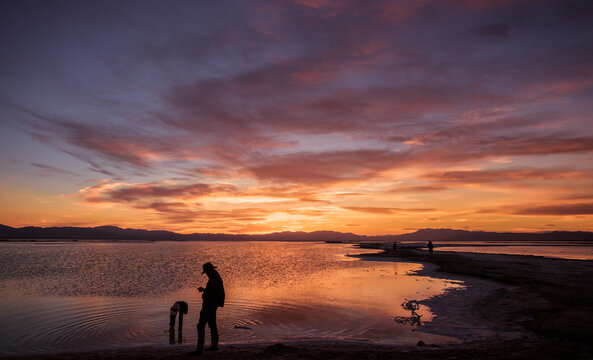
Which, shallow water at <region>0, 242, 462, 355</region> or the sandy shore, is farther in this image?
shallow water at <region>0, 242, 462, 355</region>

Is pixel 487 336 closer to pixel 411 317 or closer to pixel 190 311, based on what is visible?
pixel 411 317

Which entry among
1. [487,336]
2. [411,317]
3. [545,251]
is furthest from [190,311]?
[545,251]

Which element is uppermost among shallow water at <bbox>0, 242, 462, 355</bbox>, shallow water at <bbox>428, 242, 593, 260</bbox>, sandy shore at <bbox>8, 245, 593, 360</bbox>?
sandy shore at <bbox>8, 245, 593, 360</bbox>

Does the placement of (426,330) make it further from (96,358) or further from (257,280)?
(257,280)

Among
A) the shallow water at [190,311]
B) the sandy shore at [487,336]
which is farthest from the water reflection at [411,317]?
the sandy shore at [487,336]

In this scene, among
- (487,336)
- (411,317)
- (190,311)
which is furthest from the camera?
(190,311)

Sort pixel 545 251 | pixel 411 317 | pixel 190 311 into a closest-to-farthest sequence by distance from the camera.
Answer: pixel 411 317
pixel 190 311
pixel 545 251

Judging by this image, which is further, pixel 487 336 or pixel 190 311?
pixel 190 311

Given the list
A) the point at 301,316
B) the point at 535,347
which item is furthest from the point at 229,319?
the point at 535,347

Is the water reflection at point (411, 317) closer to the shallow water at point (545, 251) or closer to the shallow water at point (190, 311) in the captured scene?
the shallow water at point (190, 311)

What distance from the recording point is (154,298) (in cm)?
2298

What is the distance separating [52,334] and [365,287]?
21332 millimetres

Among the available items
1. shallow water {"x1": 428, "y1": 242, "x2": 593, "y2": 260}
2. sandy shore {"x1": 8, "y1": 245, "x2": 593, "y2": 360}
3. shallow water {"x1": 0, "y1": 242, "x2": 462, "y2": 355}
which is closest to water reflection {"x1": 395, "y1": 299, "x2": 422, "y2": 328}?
shallow water {"x1": 0, "y1": 242, "x2": 462, "y2": 355}

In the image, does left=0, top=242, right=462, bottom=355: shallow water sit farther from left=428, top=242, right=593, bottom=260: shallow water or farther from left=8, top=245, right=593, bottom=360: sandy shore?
left=428, top=242, right=593, bottom=260: shallow water
